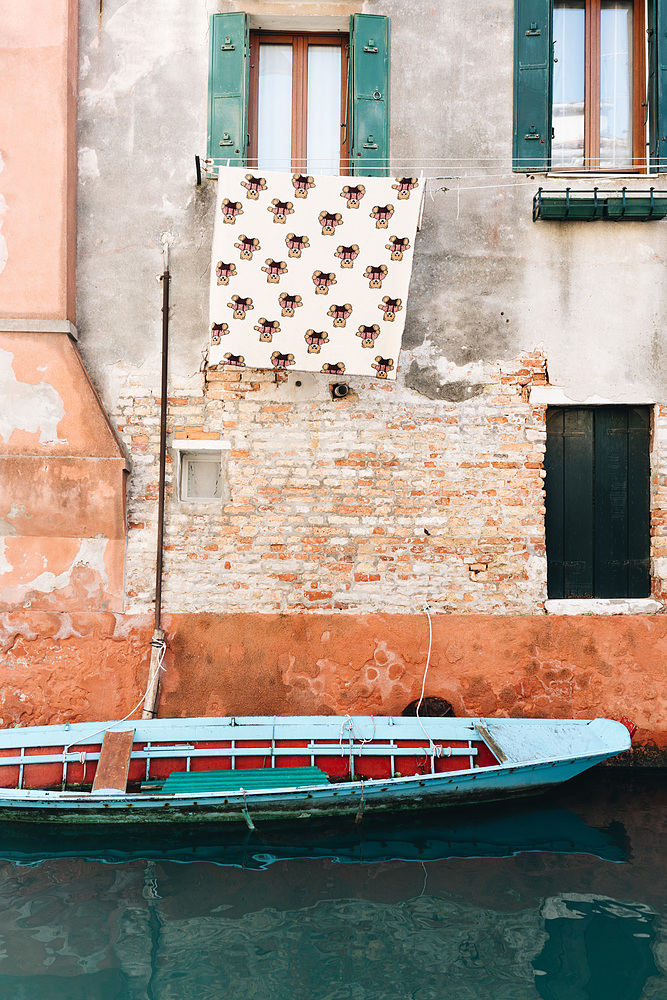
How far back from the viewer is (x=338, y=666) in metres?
5.79

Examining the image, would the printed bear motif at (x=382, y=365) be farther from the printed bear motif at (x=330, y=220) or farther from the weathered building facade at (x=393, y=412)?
the printed bear motif at (x=330, y=220)

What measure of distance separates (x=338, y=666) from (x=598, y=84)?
5.50 m

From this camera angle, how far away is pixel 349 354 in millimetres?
5469

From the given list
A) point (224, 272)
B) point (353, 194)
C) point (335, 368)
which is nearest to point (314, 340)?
point (335, 368)

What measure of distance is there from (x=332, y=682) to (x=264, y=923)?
6.73 feet

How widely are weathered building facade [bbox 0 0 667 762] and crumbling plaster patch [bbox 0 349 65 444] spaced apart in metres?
0.39

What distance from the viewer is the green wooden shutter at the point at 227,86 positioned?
19.1ft

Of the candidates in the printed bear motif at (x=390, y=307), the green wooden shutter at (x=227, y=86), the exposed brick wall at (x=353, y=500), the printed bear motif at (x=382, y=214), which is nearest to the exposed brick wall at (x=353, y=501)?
the exposed brick wall at (x=353, y=500)

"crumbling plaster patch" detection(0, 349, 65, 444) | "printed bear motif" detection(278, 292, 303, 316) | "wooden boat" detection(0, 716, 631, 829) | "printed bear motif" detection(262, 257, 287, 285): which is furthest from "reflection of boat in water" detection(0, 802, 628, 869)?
"printed bear motif" detection(262, 257, 287, 285)

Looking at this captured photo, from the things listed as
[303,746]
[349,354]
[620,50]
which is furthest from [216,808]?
[620,50]

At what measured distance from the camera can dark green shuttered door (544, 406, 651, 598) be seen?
6000mm

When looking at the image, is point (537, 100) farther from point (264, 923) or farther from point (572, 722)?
point (264, 923)

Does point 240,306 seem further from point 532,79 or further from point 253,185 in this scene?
point 532,79

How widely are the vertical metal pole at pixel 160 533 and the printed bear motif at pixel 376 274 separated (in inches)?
66.1
